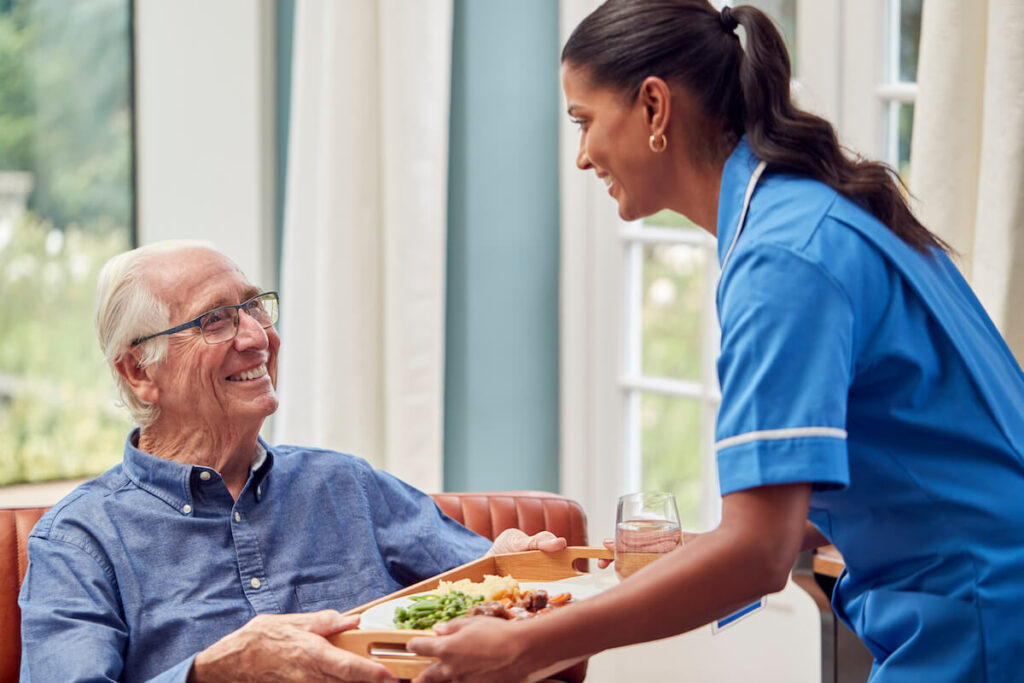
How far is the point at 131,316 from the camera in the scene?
5.93 ft

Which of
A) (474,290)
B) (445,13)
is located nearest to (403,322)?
(474,290)

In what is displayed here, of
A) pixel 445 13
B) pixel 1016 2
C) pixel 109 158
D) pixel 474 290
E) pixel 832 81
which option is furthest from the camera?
pixel 109 158

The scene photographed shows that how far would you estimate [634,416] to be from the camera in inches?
115

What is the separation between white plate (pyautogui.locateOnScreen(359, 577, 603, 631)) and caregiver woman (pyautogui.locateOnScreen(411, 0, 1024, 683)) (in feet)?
0.81

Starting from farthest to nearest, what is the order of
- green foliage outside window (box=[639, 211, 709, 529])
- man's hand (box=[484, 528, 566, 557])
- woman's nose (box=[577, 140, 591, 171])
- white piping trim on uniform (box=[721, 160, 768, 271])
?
green foliage outside window (box=[639, 211, 709, 529])
man's hand (box=[484, 528, 566, 557])
woman's nose (box=[577, 140, 591, 171])
white piping trim on uniform (box=[721, 160, 768, 271])

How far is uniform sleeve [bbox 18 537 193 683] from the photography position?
1.50m

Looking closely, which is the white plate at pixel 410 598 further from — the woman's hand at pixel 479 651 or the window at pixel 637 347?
the window at pixel 637 347

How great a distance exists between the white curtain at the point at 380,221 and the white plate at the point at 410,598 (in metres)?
1.36

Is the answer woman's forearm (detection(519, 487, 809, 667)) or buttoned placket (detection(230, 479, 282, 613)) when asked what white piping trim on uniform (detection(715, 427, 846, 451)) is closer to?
woman's forearm (detection(519, 487, 809, 667))

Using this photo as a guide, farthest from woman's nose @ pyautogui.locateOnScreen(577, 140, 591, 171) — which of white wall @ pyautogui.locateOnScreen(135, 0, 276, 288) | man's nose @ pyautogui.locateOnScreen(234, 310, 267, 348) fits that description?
white wall @ pyautogui.locateOnScreen(135, 0, 276, 288)

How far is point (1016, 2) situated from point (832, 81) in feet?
1.90

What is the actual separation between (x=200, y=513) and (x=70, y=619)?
272 mm

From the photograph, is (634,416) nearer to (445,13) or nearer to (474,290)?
(474,290)

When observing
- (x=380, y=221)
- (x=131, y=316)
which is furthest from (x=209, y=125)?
(x=131, y=316)
